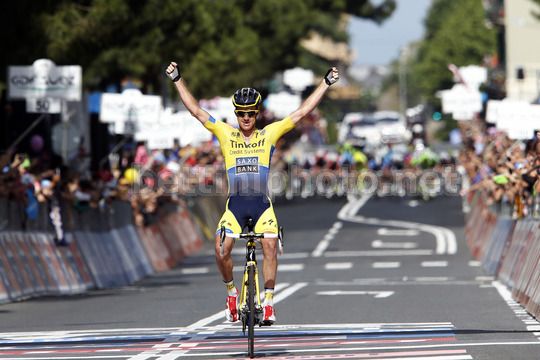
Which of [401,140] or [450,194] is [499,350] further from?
[401,140]

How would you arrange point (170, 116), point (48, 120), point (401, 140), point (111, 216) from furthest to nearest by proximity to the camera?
point (401, 140)
point (170, 116)
point (48, 120)
point (111, 216)

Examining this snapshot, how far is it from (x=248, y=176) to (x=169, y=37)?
30.9 metres

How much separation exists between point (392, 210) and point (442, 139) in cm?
8832

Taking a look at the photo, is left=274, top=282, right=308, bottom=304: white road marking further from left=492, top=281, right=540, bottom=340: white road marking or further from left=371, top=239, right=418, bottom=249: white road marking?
left=371, top=239, right=418, bottom=249: white road marking

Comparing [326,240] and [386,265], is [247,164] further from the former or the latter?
[326,240]

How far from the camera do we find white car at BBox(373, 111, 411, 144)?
316 feet

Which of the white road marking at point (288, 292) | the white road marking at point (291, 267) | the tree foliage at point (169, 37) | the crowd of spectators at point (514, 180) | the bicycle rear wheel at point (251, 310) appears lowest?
the white road marking at point (291, 267)

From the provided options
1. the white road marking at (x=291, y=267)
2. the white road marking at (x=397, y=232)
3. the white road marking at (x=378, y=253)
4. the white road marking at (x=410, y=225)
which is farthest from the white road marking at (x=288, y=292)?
the white road marking at (x=397, y=232)

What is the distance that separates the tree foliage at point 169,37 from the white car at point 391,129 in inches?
511

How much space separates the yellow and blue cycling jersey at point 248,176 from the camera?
1463 cm

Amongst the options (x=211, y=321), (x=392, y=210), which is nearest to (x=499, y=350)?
(x=211, y=321)

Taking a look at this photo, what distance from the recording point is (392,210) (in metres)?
56.1

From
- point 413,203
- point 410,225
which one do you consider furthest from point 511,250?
point 413,203

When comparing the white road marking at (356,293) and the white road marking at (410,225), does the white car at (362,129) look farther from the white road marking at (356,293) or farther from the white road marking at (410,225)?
the white road marking at (356,293)
